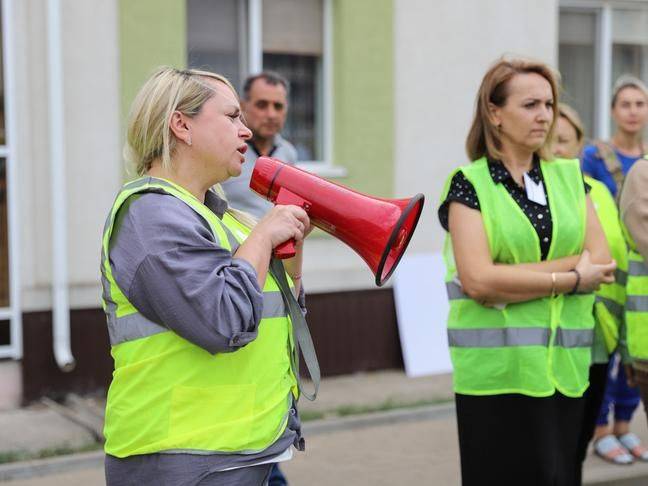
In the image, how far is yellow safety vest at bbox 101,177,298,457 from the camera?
2.16m

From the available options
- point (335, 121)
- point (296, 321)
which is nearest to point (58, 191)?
point (335, 121)

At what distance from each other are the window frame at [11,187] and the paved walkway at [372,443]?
53cm

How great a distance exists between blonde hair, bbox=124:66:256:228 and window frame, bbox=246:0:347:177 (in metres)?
5.04

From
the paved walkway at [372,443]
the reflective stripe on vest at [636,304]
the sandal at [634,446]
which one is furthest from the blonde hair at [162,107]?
the sandal at [634,446]

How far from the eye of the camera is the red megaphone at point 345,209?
2.38 meters

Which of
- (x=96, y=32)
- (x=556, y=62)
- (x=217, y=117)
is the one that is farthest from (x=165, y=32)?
(x=217, y=117)

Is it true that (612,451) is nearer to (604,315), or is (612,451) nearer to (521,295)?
(604,315)

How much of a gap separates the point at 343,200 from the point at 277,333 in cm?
39

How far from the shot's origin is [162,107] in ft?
7.39

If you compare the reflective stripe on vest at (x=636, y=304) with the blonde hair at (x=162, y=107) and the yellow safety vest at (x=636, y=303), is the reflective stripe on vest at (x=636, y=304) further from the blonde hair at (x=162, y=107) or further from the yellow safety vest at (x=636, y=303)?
the blonde hair at (x=162, y=107)

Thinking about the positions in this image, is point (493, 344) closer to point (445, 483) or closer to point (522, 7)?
point (445, 483)

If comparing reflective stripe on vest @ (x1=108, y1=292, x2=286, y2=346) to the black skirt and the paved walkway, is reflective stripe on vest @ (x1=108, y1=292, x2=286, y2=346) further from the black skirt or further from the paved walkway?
the paved walkway

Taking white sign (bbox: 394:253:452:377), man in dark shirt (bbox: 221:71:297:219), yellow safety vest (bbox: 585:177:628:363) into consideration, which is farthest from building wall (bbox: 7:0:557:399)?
yellow safety vest (bbox: 585:177:628:363)

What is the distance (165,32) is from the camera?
22.0ft
